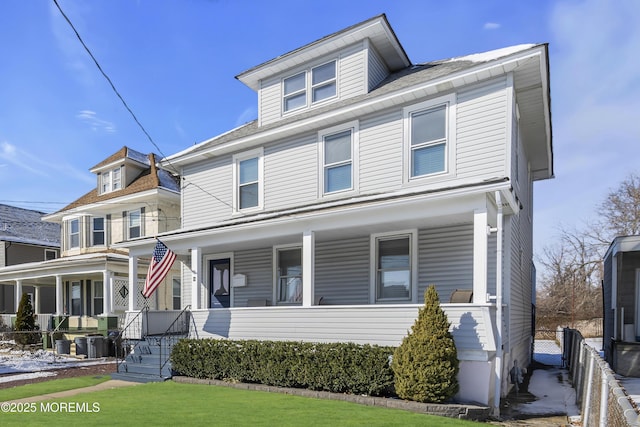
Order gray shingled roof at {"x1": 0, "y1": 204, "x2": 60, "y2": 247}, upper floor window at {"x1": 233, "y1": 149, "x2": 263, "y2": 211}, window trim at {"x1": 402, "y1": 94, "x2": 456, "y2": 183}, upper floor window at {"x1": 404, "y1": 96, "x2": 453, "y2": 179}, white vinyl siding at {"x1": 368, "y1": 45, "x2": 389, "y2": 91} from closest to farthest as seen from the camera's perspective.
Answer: window trim at {"x1": 402, "y1": 94, "x2": 456, "y2": 183} < upper floor window at {"x1": 404, "y1": 96, "x2": 453, "y2": 179} < white vinyl siding at {"x1": 368, "y1": 45, "x2": 389, "y2": 91} < upper floor window at {"x1": 233, "y1": 149, "x2": 263, "y2": 211} < gray shingled roof at {"x1": 0, "y1": 204, "x2": 60, "y2": 247}

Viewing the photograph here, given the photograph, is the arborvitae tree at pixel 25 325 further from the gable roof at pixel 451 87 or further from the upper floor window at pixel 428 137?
the upper floor window at pixel 428 137

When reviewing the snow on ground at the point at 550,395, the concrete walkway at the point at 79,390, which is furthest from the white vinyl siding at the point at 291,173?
the snow on ground at the point at 550,395

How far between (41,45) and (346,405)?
30.4 feet

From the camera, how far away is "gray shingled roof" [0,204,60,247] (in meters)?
28.8

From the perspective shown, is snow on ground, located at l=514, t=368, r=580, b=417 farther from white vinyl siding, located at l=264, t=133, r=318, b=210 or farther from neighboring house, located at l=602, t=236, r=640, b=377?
white vinyl siding, located at l=264, t=133, r=318, b=210

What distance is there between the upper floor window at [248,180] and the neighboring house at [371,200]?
0.15 ft

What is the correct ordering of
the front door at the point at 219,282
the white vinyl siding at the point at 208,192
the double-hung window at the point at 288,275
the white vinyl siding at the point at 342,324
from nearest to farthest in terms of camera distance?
the white vinyl siding at the point at 342,324 < the double-hung window at the point at 288,275 < the front door at the point at 219,282 < the white vinyl siding at the point at 208,192

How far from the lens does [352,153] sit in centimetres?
1175

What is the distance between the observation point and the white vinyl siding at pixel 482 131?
962cm

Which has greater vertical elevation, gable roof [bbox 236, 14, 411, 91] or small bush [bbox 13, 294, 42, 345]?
gable roof [bbox 236, 14, 411, 91]

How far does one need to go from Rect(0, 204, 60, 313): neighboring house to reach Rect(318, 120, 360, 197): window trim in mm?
20849

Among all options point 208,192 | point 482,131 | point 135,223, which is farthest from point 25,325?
point 482,131

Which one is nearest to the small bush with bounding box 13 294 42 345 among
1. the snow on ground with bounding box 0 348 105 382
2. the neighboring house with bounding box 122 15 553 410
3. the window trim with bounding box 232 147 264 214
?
the snow on ground with bounding box 0 348 105 382

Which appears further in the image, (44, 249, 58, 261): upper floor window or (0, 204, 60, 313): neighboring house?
(44, 249, 58, 261): upper floor window
